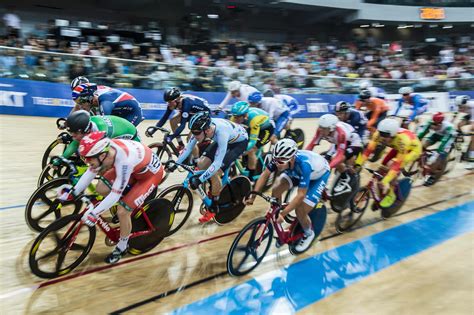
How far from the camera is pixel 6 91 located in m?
8.91

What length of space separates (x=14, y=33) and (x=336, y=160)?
37.9ft

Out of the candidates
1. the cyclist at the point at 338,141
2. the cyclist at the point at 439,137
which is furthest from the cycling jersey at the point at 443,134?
the cyclist at the point at 338,141

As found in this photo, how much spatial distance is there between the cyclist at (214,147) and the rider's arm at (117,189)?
89 centimetres

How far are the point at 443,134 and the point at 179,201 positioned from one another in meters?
5.19

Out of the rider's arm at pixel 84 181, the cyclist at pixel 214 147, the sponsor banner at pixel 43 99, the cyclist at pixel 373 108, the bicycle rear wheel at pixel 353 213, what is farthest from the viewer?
the sponsor banner at pixel 43 99

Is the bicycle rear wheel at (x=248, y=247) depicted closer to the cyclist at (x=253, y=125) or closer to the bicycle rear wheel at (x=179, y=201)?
the bicycle rear wheel at (x=179, y=201)

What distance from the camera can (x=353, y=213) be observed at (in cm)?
541

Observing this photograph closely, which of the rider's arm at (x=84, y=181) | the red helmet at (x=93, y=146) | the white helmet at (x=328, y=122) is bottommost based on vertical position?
the rider's arm at (x=84, y=181)

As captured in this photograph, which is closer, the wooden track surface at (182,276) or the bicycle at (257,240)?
the wooden track surface at (182,276)

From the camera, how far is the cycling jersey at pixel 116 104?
17.3ft

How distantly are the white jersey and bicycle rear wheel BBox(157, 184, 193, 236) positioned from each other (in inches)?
119

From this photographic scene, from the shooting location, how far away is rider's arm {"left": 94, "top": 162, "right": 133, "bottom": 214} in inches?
131

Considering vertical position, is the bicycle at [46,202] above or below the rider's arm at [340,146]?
below

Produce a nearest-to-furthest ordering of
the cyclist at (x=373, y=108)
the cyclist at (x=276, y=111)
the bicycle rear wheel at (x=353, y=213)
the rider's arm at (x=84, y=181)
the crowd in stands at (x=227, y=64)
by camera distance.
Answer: the rider's arm at (x=84, y=181)
the bicycle rear wheel at (x=353, y=213)
the cyclist at (x=276, y=111)
the cyclist at (x=373, y=108)
the crowd in stands at (x=227, y=64)
